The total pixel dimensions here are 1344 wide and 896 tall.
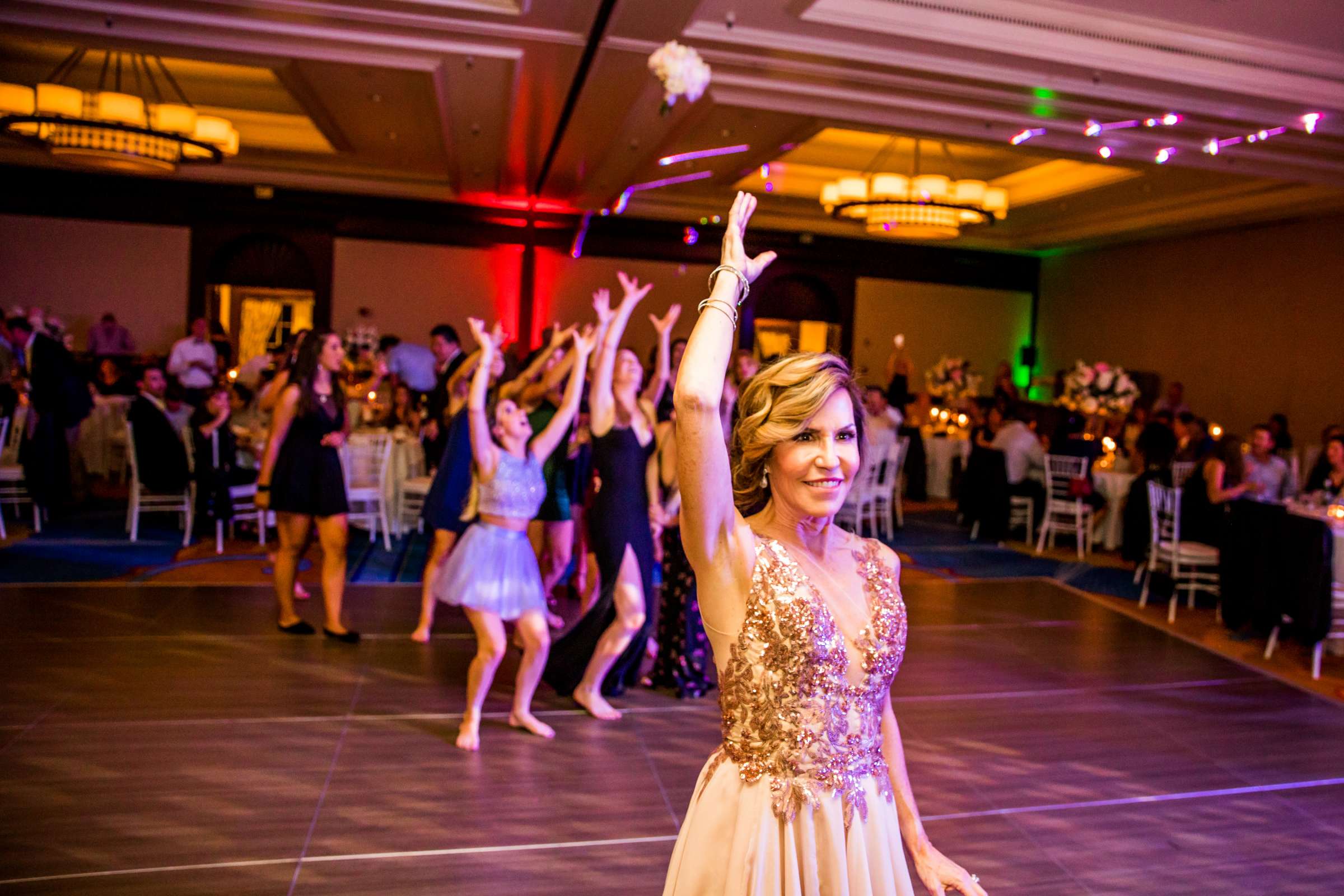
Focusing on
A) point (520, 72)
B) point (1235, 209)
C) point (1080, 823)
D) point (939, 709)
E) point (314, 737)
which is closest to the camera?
point (1080, 823)

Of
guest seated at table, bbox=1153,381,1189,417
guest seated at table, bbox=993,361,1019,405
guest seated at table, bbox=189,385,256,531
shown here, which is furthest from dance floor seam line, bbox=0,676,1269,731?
guest seated at table, bbox=1153,381,1189,417

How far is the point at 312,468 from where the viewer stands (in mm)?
4770

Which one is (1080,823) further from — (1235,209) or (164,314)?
(164,314)

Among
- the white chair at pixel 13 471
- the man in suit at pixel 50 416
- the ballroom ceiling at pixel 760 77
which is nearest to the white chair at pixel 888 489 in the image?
the ballroom ceiling at pixel 760 77

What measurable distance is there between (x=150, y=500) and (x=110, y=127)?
8.83 feet

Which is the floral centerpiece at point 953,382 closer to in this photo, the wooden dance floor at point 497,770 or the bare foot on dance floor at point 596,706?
the wooden dance floor at point 497,770

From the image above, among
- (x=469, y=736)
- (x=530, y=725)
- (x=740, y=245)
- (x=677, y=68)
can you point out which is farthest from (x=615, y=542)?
(x=740, y=245)

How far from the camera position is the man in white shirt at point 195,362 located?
10.4 meters

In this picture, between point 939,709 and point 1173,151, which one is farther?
point 1173,151

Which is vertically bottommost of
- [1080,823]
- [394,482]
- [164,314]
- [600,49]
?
[1080,823]

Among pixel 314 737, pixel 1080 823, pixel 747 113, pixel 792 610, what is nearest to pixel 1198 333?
pixel 747 113

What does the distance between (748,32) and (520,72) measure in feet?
5.73

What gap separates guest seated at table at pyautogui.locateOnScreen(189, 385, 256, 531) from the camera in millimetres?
6949

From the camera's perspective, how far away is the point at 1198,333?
11867mm
